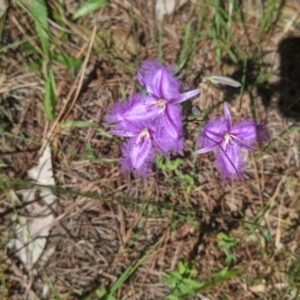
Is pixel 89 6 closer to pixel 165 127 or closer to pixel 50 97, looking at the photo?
pixel 50 97

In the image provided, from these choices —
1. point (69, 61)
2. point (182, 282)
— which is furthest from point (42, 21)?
point (182, 282)

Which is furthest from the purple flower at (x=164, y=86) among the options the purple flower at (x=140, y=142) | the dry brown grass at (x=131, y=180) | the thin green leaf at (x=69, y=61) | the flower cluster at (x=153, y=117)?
the thin green leaf at (x=69, y=61)

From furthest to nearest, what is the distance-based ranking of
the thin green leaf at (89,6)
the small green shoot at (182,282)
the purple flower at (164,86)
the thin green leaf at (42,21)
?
the thin green leaf at (89,6) → the thin green leaf at (42,21) → the small green shoot at (182,282) → the purple flower at (164,86)

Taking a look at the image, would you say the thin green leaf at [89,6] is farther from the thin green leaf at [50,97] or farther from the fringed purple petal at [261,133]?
the fringed purple petal at [261,133]

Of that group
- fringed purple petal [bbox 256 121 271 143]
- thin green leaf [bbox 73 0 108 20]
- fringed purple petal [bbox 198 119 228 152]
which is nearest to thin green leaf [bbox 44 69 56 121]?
thin green leaf [bbox 73 0 108 20]

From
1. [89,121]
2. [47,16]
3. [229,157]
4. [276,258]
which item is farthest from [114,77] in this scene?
[276,258]

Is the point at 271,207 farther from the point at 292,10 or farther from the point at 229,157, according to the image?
the point at 292,10
